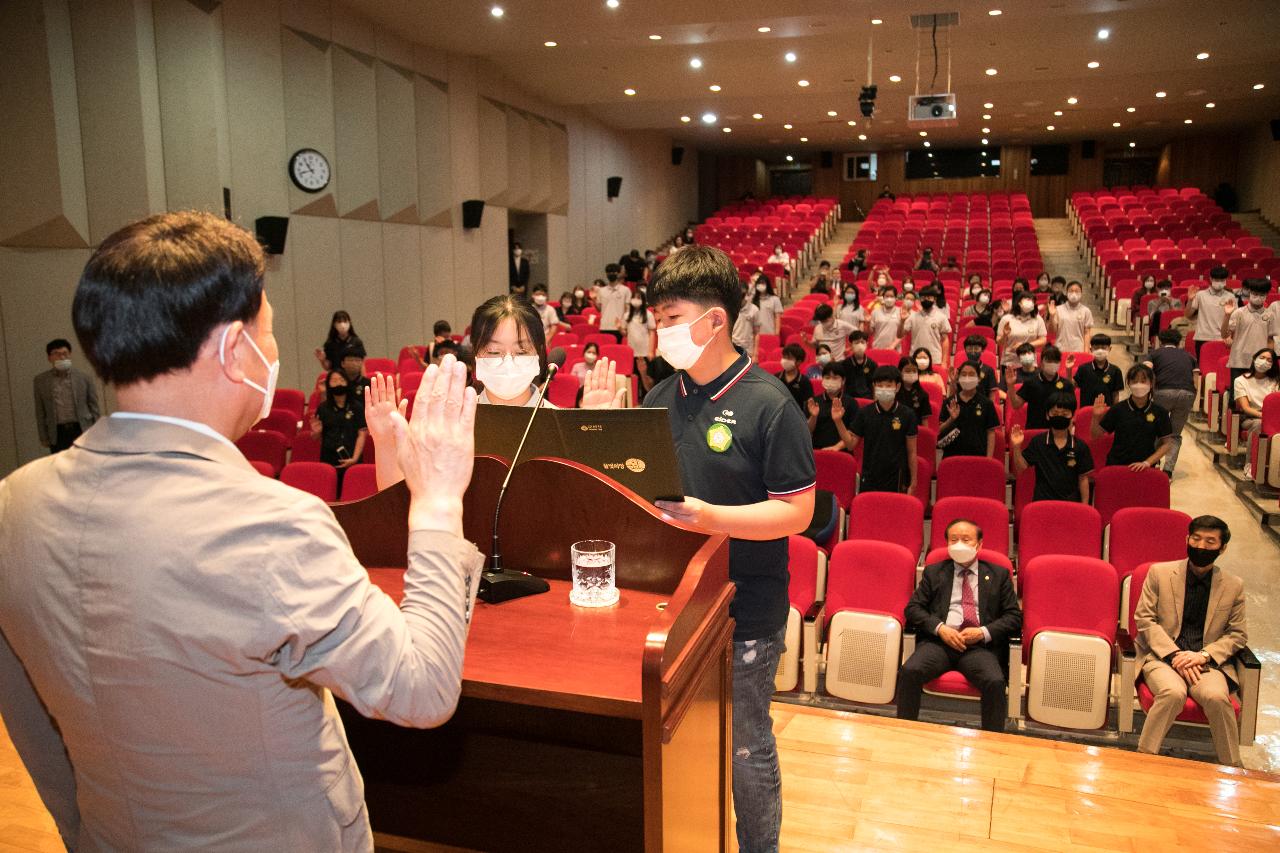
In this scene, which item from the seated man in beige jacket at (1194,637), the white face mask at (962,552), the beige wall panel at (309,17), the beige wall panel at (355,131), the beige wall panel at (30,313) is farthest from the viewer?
the beige wall panel at (355,131)

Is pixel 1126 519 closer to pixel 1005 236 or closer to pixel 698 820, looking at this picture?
pixel 698 820

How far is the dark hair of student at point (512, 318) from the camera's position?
8.31 ft

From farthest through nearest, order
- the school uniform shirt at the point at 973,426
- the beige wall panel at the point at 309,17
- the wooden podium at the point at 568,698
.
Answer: the beige wall panel at the point at 309,17
the school uniform shirt at the point at 973,426
the wooden podium at the point at 568,698

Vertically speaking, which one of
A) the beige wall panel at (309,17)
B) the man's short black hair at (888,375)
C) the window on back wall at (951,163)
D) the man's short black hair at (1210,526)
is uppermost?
the window on back wall at (951,163)

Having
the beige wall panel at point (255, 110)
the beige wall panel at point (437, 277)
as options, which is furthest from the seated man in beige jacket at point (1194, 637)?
the beige wall panel at point (437, 277)

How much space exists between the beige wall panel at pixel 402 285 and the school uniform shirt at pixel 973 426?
24.2 feet

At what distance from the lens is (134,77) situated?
770cm

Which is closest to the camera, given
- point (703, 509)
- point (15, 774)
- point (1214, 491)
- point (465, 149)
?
point (703, 509)

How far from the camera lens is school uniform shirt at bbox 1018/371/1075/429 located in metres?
7.24

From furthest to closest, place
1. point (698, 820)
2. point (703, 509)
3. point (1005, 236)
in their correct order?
point (1005, 236)
point (703, 509)
point (698, 820)

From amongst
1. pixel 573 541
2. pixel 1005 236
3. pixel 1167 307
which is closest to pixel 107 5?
pixel 573 541

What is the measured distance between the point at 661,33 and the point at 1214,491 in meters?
7.60

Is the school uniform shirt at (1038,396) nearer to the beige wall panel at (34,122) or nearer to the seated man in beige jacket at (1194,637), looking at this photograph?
the seated man in beige jacket at (1194,637)

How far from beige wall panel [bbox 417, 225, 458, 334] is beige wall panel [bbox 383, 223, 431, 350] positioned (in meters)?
0.10
